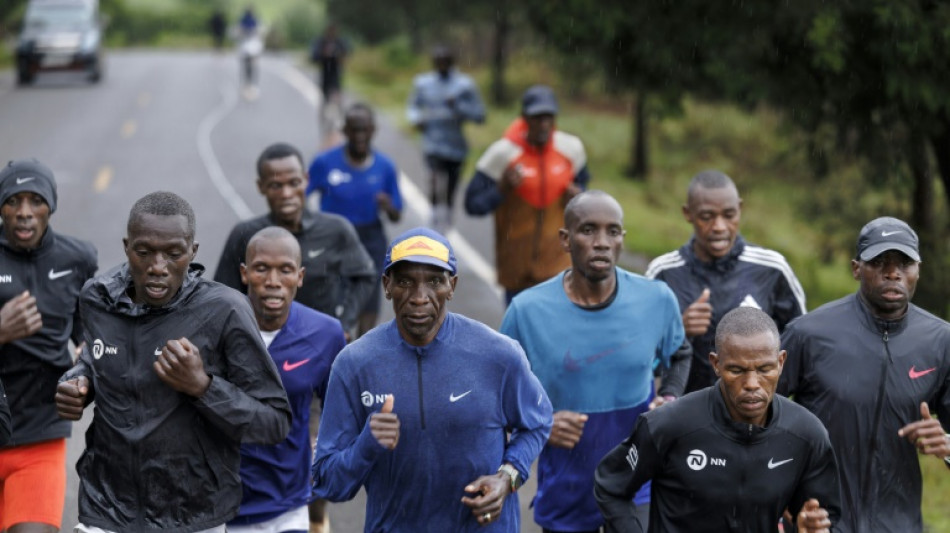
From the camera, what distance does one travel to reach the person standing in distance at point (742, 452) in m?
5.76

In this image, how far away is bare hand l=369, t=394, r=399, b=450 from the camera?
5.33 metres

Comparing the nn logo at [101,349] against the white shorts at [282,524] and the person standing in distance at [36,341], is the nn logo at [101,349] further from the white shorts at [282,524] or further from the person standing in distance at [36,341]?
the white shorts at [282,524]

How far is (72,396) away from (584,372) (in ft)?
8.23

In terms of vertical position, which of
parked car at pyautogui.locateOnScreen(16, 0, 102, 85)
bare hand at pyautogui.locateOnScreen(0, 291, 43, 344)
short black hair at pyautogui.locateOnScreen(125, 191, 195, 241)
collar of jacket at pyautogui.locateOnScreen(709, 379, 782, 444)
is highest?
parked car at pyautogui.locateOnScreen(16, 0, 102, 85)

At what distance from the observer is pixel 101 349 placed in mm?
5832

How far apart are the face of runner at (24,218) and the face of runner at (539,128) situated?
14.4 ft

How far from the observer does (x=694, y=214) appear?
834 centimetres

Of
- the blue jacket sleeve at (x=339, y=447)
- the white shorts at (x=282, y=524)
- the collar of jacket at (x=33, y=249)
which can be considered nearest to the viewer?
the blue jacket sleeve at (x=339, y=447)

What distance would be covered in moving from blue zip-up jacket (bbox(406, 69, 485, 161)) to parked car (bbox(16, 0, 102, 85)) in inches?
959

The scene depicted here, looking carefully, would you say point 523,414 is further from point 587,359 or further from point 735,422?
point 587,359

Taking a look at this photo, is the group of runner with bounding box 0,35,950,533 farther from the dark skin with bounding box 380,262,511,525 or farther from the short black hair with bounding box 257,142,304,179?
the short black hair with bounding box 257,142,304,179

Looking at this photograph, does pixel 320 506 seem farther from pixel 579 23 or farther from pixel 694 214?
pixel 579 23

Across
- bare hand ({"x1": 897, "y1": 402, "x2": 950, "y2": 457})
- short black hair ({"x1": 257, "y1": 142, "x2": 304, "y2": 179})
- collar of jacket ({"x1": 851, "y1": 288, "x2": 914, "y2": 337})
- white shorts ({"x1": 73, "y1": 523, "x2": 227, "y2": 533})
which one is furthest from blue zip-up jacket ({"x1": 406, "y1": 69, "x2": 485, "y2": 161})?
white shorts ({"x1": 73, "y1": 523, "x2": 227, "y2": 533})

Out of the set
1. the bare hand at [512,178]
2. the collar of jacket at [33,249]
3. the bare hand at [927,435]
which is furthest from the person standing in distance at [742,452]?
the bare hand at [512,178]
